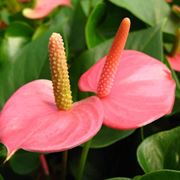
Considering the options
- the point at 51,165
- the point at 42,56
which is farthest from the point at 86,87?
the point at 51,165

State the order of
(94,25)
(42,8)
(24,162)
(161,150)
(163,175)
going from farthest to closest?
(42,8) → (94,25) → (24,162) → (161,150) → (163,175)

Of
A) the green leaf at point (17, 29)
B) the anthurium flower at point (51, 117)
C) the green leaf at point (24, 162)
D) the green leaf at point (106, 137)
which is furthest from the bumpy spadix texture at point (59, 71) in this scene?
the green leaf at point (17, 29)

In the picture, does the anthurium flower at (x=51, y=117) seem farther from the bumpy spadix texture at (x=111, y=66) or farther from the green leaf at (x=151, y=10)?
the green leaf at (x=151, y=10)

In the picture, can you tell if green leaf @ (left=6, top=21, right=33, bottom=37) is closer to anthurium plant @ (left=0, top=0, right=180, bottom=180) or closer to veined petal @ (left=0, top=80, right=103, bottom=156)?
anthurium plant @ (left=0, top=0, right=180, bottom=180)

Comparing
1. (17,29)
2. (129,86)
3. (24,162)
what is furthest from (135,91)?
(17,29)

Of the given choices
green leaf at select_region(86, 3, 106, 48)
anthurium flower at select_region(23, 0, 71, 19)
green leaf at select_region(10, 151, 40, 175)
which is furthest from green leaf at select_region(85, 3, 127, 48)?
green leaf at select_region(10, 151, 40, 175)

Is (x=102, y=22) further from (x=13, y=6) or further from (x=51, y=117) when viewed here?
(x=51, y=117)
